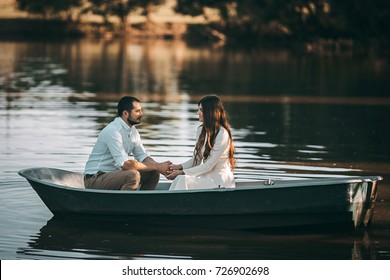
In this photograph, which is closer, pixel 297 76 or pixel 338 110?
pixel 338 110

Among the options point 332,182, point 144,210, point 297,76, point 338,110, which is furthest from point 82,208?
point 297,76

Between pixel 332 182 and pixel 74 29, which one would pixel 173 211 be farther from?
pixel 74 29

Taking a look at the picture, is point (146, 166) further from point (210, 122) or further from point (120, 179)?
point (210, 122)

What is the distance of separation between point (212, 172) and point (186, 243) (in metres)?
1.06

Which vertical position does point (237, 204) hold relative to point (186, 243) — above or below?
above

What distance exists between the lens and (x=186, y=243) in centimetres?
1123

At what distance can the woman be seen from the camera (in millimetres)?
11828

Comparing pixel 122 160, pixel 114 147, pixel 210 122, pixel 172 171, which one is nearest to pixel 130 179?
pixel 122 160

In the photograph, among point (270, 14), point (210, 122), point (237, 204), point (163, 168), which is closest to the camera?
point (237, 204)

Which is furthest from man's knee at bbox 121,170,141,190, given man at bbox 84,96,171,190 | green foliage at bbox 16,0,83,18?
green foliage at bbox 16,0,83,18

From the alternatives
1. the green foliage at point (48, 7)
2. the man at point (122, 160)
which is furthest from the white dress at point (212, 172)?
the green foliage at point (48, 7)

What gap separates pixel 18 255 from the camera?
415 inches

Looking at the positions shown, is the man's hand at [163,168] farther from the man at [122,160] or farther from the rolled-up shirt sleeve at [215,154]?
the rolled-up shirt sleeve at [215,154]

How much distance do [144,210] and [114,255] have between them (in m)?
1.20
